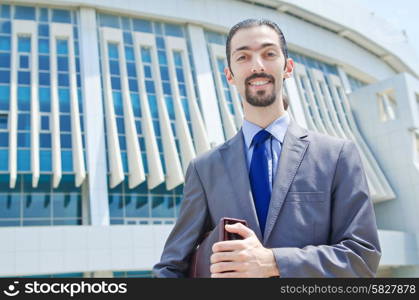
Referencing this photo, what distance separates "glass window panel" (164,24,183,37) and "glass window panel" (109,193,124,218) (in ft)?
27.7

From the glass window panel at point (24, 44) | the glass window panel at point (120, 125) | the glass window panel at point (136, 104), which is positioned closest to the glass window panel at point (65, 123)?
the glass window panel at point (120, 125)

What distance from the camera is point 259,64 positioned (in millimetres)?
2463

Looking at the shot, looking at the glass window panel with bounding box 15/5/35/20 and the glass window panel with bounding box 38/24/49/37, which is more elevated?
the glass window panel with bounding box 15/5/35/20

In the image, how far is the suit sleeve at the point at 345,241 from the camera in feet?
6.83

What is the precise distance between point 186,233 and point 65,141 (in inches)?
806

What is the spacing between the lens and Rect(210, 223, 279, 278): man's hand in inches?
78.4

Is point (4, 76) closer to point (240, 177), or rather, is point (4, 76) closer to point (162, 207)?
A: point (162, 207)

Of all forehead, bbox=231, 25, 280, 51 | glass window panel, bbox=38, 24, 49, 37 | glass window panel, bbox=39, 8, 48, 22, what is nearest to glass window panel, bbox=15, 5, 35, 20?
glass window panel, bbox=39, 8, 48, 22

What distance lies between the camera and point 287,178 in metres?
2.30

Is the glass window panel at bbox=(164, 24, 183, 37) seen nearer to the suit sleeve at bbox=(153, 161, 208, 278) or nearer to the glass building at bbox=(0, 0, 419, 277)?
the glass building at bbox=(0, 0, 419, 277)

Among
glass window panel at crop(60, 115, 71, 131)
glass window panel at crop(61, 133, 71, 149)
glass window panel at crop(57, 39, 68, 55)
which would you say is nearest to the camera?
glass window panel at crop(61, 133, 71, 149)

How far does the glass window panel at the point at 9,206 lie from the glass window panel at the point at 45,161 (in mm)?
1531

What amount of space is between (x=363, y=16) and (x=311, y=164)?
33.0 metres

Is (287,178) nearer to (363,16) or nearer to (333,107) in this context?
(333,107)
